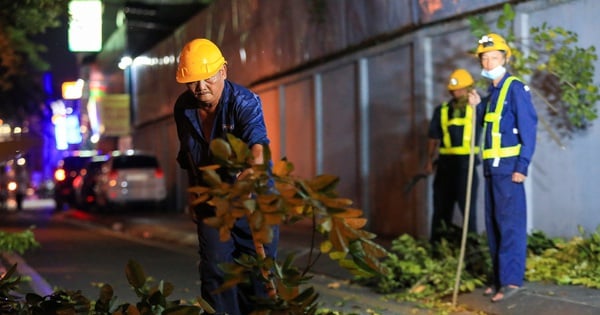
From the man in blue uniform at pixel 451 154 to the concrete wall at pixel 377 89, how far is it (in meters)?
0.75

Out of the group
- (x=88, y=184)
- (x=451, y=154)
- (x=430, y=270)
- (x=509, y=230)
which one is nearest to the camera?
(x=509, y=230)

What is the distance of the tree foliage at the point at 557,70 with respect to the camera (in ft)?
28.0

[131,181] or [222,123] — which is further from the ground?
[222,123]

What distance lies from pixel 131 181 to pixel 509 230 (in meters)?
17.6

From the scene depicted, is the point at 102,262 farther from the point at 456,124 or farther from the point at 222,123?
the point at 222,123

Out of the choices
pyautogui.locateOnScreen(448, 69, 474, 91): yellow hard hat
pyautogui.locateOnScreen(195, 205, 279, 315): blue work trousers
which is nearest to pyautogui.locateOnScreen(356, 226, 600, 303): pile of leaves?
pyautogui.locateOnScreen(448, 69, 474, 91): yellow hard hat

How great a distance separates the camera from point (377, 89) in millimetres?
13141

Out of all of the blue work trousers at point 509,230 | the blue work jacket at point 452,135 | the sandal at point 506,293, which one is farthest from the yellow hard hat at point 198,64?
the blue work jacket at point 452,135

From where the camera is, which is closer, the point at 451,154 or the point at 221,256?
the point at 221,256

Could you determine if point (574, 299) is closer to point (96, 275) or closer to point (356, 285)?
point (356, 285)

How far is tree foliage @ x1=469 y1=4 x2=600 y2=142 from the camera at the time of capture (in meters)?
8.53

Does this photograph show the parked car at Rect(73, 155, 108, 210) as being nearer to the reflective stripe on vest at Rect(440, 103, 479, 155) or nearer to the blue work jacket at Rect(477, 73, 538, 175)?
the reflective stripe on vest at Rect(440, 103, 479, 155)

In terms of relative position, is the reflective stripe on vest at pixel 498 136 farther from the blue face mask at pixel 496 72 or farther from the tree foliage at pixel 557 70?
the tree foliage at pixel 557 70

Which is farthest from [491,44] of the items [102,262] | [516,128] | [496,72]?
[102,262]
